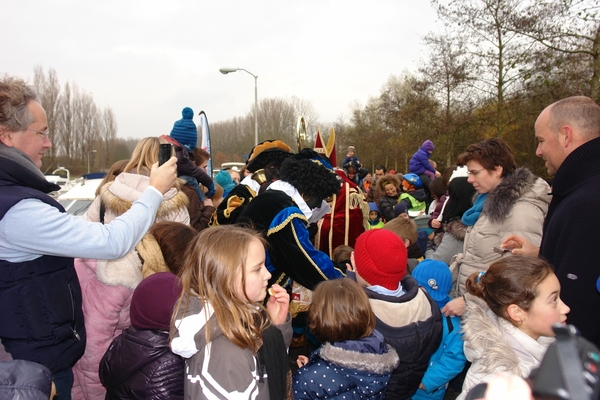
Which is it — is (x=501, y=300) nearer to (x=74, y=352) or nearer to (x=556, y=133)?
(x=556, y=133)

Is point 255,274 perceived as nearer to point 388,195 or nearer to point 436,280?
point 436,280

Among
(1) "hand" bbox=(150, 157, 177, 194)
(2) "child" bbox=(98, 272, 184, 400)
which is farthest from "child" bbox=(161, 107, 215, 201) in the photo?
(2) "child" bbox=(98, 272, 184, 400)

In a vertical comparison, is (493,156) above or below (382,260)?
above

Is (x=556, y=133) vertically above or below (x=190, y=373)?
above

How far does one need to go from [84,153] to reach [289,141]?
24956 millimetres

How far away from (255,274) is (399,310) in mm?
970

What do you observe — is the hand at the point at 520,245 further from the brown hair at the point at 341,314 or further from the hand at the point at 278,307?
the hand at the point at 278,307

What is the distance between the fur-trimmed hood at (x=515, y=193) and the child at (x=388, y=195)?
372 centimetres

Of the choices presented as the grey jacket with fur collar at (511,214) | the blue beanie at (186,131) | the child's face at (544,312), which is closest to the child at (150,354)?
the child's face at (544,312)

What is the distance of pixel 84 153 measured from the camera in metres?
46.1

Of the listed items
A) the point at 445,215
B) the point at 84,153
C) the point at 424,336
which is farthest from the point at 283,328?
the point at 84,153

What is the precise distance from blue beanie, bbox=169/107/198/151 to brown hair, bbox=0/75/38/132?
2710 mm

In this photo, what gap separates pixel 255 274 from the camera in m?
1.74

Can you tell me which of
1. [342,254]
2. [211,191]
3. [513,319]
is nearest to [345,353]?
[513,319]
